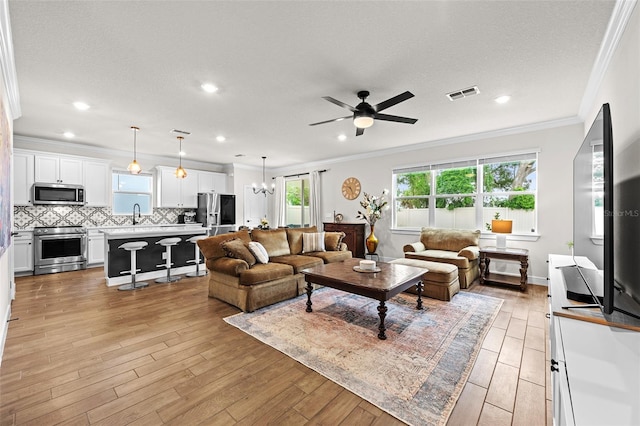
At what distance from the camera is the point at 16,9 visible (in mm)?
1987

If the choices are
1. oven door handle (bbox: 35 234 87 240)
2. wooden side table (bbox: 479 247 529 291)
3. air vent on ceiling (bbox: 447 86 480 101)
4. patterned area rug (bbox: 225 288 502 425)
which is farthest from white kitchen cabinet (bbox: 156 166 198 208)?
wooden side table (bbox: 479 247 529 291)

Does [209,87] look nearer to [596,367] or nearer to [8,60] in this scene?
[8,60]

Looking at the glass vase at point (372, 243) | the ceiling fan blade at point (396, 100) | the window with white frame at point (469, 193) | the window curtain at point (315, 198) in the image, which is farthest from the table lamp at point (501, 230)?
the window curtain at point (315, 198)

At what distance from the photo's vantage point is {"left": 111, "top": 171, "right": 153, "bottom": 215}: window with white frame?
656 centimetres

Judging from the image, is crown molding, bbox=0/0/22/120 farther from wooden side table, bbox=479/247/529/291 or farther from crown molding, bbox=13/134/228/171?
wooden side table, bbox=479/247/529/291

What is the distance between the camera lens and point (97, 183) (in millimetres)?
6105

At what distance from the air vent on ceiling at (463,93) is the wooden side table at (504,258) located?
2509mm

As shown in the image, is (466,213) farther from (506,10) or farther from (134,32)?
(134,32)

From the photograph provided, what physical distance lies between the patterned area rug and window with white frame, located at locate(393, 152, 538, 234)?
1898 millimetres

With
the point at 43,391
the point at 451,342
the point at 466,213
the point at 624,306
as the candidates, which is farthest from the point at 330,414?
the point at 466,213

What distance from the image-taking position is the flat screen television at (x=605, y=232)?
1.34m

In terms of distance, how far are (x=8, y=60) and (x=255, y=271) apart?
3.04m

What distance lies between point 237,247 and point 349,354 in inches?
82.0

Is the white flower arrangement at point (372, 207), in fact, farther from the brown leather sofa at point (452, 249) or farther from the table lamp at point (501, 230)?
the table lamp at point (501, 230)
